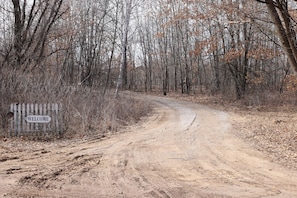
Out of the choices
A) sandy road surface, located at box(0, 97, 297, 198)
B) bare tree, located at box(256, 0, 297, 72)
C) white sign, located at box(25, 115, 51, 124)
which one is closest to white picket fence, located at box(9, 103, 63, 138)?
white sign, located at box(25, 115, 51, 124)

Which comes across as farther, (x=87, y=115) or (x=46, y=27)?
(x=46, y=27)

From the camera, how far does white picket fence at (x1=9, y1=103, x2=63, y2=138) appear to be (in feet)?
33.8

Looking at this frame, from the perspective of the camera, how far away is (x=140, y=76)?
163ft

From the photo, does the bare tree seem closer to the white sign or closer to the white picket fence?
the white picket fence

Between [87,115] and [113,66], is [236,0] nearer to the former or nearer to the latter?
[113,66]

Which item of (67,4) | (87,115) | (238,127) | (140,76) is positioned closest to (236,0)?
(67,4)

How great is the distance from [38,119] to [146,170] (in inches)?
211

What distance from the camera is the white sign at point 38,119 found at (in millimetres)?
10352

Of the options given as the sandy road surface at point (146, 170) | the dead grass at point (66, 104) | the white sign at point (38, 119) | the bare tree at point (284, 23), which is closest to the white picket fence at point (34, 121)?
the white sign at point (38, 119)

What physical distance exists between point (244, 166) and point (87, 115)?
6995mm

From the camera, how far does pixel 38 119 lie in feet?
34.1

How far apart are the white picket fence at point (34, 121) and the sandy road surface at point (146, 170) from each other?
139 centimetres

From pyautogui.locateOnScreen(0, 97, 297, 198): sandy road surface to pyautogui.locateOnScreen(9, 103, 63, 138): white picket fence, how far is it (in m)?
1.39

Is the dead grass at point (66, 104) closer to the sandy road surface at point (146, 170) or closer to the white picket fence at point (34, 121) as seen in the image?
the white picket fence at point (34, 121)
